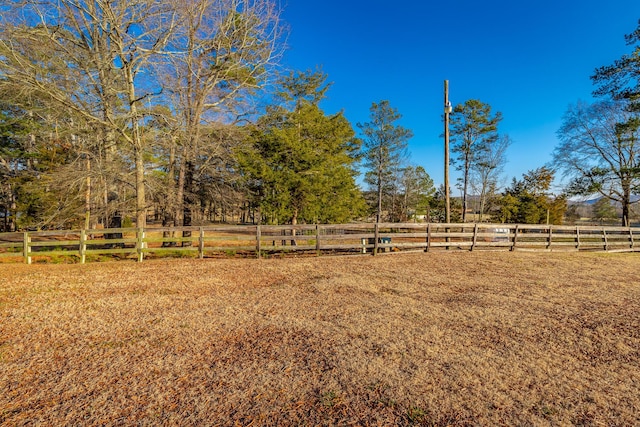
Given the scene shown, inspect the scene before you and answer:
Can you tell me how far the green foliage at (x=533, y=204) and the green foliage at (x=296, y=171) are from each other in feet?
70.7

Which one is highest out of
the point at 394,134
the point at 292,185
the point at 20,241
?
the point at 394,134

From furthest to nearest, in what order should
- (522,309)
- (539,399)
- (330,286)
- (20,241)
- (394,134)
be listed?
(394,134), (20,241), (330,286), (522,309), (539,399)

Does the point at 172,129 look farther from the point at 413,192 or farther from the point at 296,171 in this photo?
the point at 413,192

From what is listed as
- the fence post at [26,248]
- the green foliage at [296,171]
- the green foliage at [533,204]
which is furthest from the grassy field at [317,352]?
the green foliage at [533,204]

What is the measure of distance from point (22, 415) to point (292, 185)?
11254mm

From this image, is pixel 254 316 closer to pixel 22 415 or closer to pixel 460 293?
pixel 22 415

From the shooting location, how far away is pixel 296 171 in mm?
13422

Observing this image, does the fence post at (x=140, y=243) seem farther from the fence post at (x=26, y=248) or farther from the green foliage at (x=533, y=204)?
the green foliage at (x=533, y=204)

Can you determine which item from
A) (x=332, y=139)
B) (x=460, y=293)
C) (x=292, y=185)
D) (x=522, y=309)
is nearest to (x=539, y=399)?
(x=522, y=309)

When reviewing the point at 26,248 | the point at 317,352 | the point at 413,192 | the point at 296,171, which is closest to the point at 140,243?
the point at 26,248

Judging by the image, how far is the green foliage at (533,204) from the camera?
27328mm

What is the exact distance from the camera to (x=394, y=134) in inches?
1042

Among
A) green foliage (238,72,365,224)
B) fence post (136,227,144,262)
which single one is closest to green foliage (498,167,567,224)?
green foliage (238,72,365,224)

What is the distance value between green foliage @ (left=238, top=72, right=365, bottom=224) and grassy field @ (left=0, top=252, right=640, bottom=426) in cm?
701
